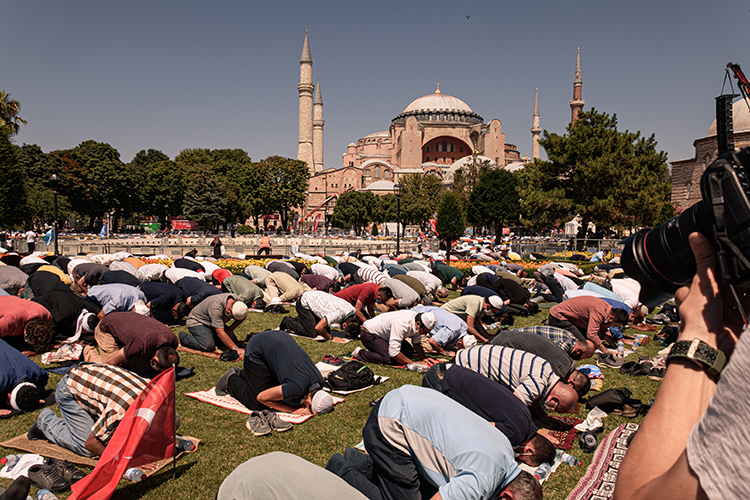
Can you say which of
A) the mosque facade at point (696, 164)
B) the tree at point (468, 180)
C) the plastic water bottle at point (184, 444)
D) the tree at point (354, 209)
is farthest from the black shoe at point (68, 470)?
the tree at point (354, 209)

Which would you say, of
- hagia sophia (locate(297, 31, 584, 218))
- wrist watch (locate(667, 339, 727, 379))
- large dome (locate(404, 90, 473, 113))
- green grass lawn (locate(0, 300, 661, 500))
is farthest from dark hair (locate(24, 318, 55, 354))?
large dome (locate(404, 90, 473, 113))

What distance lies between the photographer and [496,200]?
32344mm

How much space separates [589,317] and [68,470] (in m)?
6.75

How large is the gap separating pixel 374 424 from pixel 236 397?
2600 mm

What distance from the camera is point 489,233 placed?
5494 cm

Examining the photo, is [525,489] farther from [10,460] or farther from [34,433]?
[34,433]

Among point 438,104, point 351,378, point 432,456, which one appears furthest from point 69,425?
point 438,104

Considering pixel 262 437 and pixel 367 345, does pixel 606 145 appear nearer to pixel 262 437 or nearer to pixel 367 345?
pixel 367 345

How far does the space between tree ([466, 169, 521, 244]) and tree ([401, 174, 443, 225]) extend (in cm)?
1615

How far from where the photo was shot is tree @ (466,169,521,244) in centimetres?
3216

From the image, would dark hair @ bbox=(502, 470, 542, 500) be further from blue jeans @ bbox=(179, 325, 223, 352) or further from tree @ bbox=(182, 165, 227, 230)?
tree @ bbox=(182, 165, 227, 230)

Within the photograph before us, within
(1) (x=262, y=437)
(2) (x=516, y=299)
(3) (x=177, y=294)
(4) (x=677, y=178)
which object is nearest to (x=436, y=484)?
(1) (x=262, y=437)

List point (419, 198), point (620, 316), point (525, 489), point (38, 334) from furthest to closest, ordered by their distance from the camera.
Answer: point (419, 198), point (620, 316), point (38, 334), point (525, 489)

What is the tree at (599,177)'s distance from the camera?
25.6 meters
